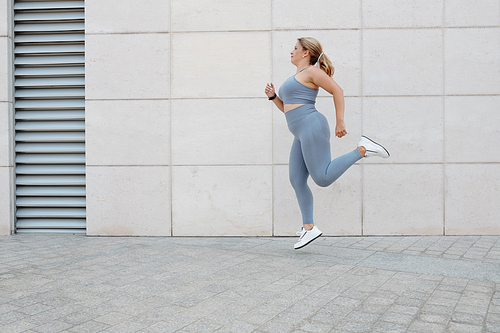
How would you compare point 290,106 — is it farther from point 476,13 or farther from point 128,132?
point 476,13

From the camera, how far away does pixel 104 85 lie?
18.3ft

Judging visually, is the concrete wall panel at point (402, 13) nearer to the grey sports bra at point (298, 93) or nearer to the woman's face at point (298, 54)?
the woman's face at point (298, 54)

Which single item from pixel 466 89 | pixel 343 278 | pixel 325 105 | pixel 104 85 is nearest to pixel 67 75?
pixel 104 85

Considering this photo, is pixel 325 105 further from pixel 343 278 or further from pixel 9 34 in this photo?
pixel 9 34

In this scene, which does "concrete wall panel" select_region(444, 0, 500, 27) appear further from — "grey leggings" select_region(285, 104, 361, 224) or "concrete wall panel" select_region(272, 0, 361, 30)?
"grey leggings" select_region(285, 104, 361, 224)

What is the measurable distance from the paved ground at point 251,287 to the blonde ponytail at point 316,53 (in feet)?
6.36

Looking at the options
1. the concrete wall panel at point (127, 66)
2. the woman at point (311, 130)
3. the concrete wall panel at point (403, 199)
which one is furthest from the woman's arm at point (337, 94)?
the concrete wall panel at point (127, 66)

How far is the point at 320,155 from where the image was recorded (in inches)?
162

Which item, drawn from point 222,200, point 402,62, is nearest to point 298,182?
point 222,200

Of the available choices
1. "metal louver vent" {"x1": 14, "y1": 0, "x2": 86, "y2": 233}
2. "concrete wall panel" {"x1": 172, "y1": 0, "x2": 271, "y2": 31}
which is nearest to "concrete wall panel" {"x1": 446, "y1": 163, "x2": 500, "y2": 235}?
"concrete wall panel" {"x1": 172, "y1": 0, "x2": 271, "y2": 31}

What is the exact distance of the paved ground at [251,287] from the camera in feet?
8.07

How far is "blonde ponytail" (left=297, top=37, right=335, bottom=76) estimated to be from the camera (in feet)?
14.0

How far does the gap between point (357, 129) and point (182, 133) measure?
2.30m

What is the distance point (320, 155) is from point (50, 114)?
393cm
